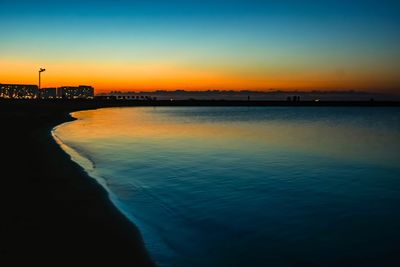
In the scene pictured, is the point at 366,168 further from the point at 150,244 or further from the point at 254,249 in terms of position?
the point at 150,244

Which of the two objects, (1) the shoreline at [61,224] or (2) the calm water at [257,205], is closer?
(1) the shoreline at [61,224]

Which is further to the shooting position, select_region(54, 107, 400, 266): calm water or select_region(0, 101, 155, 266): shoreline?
select_region(54, 107, 400, 266): calm water

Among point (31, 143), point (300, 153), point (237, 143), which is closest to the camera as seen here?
point (31, 143)

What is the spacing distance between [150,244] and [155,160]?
42.1 ft

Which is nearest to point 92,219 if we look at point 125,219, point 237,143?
point 125,219

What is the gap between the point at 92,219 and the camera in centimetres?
855

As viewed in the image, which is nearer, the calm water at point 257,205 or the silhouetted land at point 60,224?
the silhouetted land at point 60,224

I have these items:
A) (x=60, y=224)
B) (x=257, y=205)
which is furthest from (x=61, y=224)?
(x=257, y=205)

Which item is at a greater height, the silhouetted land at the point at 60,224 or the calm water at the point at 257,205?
the silhouetted land at the point at 60,224

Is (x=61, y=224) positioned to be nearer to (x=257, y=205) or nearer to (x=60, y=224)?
(x=60, y=224)

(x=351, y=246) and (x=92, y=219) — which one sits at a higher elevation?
(x=92, y=219)

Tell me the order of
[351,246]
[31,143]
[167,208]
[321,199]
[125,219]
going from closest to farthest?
[351,246]
[125,219]
[167,208]
[321,199]
[31,143]

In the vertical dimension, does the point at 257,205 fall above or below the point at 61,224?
below

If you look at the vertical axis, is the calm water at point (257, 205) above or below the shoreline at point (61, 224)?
below
